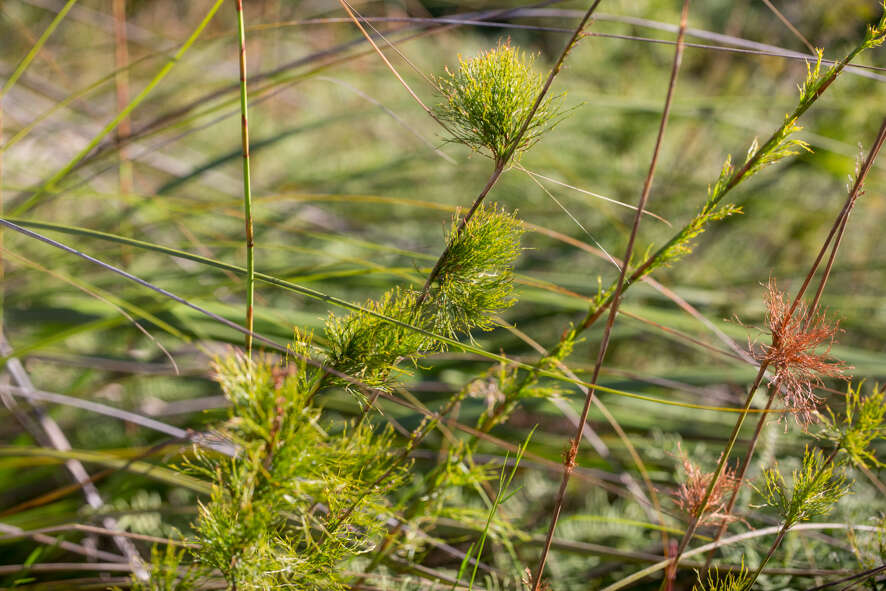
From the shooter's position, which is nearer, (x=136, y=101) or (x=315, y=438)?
(x=315, y=438)

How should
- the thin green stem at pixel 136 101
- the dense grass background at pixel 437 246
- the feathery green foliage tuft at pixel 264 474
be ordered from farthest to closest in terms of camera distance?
the dense grass background at pixel 437 246 < the thin green stem at pixel 136 101 < the feathery green foliage tuft at pixel 264 474

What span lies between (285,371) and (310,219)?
2.73ft

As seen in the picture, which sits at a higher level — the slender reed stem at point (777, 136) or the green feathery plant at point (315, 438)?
the slender reed stem at point (777, 136)

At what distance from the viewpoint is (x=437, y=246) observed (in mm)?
568

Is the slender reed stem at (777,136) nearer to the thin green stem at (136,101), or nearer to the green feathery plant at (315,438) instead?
the green feathery plant at (315,438)

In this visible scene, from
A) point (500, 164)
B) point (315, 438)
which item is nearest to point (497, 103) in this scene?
point (500, 164)

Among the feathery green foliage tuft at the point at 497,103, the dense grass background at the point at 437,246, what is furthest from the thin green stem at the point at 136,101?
the feathery green foliage tuft at the point at 497,103

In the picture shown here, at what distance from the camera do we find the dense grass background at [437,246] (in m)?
0.55

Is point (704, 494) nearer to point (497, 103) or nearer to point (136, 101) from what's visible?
point (497, 103)

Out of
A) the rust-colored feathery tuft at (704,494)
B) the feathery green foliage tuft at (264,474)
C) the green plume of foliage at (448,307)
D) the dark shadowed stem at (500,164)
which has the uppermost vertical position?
the dark shadowed stem at (500,164)

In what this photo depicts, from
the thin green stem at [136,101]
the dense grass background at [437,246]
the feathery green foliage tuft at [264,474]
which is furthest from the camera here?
the dense grass background at [437,246]

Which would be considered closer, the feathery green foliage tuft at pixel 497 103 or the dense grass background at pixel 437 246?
the feathery green foliage tuft at pixel 497 103

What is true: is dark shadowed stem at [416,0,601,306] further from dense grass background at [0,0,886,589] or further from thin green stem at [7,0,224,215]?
thin green stem at [7,0,224,215]

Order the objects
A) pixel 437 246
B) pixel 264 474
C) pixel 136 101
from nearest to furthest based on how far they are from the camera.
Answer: pixel 264 474
pixel 136 101
pixel 437 246
